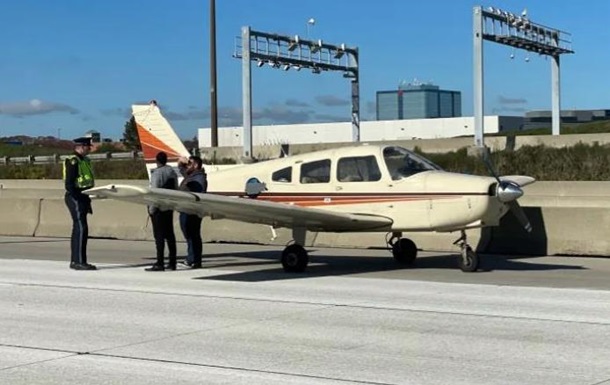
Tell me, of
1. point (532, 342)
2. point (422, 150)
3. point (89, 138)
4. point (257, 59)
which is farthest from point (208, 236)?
point (257, 59)

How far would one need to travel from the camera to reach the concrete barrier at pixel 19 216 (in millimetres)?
22484

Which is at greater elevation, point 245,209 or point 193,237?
point 245,209

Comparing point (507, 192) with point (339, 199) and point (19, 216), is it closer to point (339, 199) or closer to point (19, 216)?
point (339, 199)

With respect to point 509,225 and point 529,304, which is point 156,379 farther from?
point 509,225

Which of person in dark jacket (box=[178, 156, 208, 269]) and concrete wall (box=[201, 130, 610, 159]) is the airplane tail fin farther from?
concrete wall (box=[201, 130, 610, 159])

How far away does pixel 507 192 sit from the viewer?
12.9 meters

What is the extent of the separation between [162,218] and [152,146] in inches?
128

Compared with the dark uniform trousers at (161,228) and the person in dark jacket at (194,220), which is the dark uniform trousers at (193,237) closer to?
the person in dark jacket at (194,220)

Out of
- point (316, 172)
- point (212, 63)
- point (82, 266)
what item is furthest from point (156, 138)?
point (212, 63)

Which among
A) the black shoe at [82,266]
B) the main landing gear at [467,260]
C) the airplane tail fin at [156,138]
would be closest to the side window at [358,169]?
the main landing gear at [467,260]

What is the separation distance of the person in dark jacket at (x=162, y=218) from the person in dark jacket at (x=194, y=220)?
1.24ft

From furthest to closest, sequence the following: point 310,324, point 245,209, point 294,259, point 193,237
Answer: point 193,237 → point 294,259 → point 245,209 → point 310,324

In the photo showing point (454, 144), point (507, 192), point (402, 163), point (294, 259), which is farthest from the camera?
point (454, 144)

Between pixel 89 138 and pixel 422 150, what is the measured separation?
29780mm
